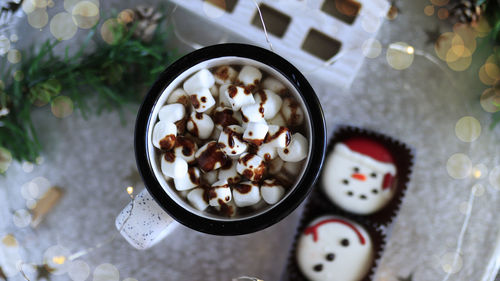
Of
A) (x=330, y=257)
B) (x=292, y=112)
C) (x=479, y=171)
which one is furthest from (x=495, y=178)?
(x=292, y=112)

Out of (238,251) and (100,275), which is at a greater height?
(238,251)

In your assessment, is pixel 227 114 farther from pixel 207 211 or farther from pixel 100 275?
pixel 100 275

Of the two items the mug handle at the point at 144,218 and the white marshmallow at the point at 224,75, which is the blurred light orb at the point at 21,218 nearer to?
the mug handle at the point at 144,218

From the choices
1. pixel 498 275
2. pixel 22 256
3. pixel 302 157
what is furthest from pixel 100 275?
pixel 498 275

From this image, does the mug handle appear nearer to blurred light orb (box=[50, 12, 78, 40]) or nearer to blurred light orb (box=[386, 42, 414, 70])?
blurred light orb (box=[50, 12, 78, 40])

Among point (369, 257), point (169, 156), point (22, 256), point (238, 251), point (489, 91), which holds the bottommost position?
point (22, 256)

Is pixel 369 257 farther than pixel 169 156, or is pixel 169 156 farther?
pixel 369 257

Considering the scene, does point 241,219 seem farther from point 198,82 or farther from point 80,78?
point 80,78
